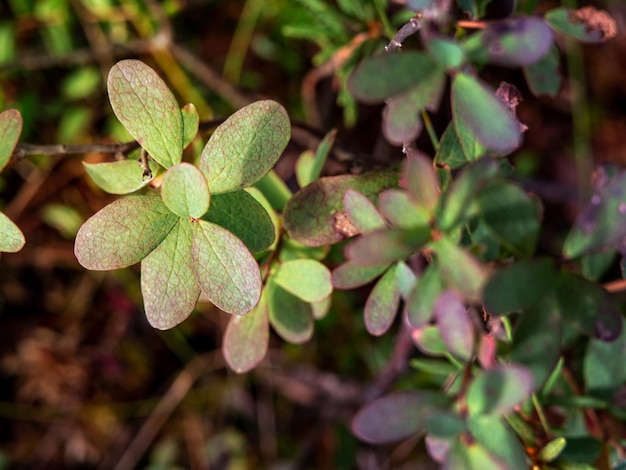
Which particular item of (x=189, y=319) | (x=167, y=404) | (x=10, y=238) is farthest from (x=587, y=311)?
(x=167, y=404)

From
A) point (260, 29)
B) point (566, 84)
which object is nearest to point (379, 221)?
point (260, 29)

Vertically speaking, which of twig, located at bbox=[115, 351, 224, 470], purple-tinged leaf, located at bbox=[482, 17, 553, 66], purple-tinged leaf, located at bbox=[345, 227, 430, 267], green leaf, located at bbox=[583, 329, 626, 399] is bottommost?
twig, located at bbox=[115, 351, 224, 470]

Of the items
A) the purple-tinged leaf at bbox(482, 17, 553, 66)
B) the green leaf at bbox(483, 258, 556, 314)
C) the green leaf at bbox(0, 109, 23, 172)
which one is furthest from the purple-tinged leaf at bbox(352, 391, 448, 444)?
the green leaf at bbox(0, 109, 23, 172)

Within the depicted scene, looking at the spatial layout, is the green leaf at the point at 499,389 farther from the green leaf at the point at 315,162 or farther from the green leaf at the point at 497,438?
the green leaf at the point at 315,162

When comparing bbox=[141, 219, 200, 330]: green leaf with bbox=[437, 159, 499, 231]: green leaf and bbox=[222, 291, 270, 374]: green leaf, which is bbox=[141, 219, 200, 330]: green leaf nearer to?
bbox=[222, 291, 270, 374]: green leaf

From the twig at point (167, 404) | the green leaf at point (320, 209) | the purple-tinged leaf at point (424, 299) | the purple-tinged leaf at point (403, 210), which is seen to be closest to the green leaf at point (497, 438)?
the purple-tinged leaf at point (424, 299)

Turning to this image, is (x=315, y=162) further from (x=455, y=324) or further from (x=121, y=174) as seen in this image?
(x=455, y=324)

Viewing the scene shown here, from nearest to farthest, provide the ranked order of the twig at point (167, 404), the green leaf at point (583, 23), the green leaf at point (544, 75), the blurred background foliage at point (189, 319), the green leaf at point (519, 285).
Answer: the green leaf at point (519, 285), the green leaf at point (583, 23), the green leaf at point (544, 75), the blurred background foliage at point (189, 319), the twig at point (167, 404)

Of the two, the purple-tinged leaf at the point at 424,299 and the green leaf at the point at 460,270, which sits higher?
the green leaf at the point at 460,270
